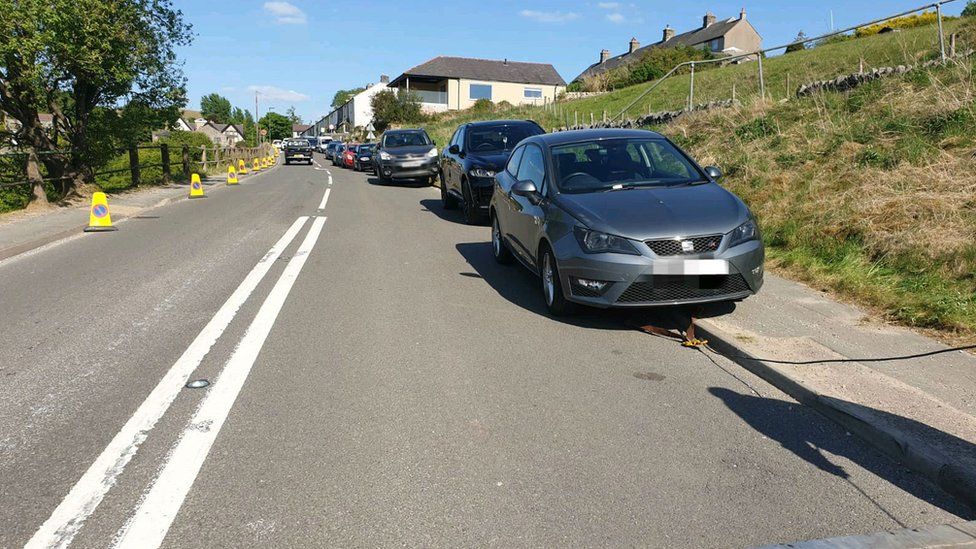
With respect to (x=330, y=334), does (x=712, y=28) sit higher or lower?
higher

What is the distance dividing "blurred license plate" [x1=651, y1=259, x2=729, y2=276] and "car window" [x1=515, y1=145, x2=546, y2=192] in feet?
6.46

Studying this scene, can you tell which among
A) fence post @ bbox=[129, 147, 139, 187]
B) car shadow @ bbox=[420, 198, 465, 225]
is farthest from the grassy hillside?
fence post @ bbox=[129, 147, 139, 187]

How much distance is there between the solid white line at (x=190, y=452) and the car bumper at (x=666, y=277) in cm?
266

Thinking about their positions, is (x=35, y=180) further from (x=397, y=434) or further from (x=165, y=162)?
(x=397, y=434)

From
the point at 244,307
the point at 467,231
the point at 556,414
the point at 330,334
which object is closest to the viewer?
the point at 556,414

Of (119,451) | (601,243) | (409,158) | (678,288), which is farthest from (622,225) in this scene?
(409,158)

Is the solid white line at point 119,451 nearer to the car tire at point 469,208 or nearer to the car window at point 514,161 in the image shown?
the car window at point 514,161

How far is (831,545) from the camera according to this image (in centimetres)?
289

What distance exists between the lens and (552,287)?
654 cm

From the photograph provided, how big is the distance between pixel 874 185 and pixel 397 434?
700 cm

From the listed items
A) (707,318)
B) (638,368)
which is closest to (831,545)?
(638,368)

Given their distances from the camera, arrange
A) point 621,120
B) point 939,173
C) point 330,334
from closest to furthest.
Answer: point 330,334, point 939,173, point 621,120

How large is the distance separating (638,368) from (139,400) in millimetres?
3241

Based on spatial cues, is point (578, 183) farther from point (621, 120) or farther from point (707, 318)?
point (621, 120)
